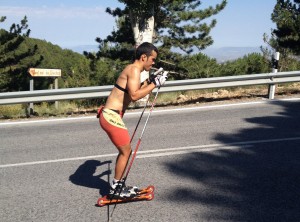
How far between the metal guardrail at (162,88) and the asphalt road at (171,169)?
101 centimetres

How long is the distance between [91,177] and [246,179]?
83.7 inches

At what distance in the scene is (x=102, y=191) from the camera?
441 cm

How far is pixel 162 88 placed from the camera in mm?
9289

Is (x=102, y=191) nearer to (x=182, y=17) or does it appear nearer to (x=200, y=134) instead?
(x=200, y=134)

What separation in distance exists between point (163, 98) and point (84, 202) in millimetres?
6774

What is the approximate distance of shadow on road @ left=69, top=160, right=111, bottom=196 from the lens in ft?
15.0

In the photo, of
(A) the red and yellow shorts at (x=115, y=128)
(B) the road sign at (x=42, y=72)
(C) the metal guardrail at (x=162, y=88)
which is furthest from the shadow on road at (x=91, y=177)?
(B) the road sign at (x=42, y=72)

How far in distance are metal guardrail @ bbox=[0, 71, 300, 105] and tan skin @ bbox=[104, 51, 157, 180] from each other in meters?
5.03

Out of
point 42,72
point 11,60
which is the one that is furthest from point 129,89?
point 11,60

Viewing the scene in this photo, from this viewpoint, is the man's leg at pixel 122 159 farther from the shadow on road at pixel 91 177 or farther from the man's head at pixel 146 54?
the man's head at pixel 146 54

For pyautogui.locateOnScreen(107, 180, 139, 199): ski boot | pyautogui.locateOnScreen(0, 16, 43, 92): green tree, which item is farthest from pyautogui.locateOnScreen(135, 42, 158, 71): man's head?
pyautogui.locateOnScreen(0, 16, 43, 92): green tree

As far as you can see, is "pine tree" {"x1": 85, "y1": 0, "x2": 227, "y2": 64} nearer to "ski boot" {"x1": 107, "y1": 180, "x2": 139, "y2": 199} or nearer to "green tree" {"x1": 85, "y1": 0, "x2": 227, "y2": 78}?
"green tree" {"x1": 85, "y1": 0, "x2": 227, "y2": 78}

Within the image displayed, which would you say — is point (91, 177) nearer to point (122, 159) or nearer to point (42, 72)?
point (122, 159)

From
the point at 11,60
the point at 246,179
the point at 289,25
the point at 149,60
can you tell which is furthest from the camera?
the point at 11,60
